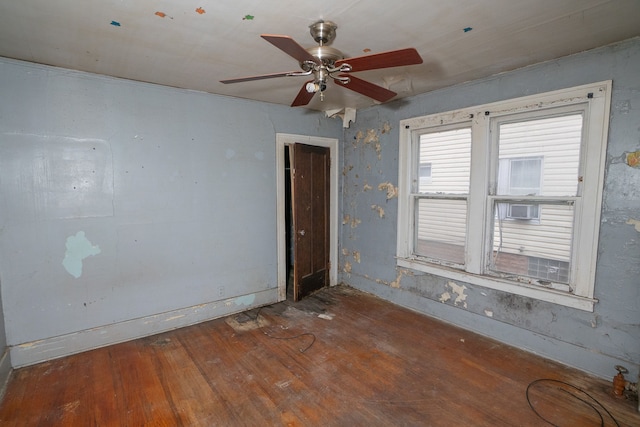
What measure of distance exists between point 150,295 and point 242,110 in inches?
88.6

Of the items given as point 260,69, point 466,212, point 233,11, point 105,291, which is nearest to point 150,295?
point 105,291

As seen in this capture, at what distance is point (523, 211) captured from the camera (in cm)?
278

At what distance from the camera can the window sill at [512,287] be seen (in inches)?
96.3

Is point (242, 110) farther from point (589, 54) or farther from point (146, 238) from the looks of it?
point (589, 54)

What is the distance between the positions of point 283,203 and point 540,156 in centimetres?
276

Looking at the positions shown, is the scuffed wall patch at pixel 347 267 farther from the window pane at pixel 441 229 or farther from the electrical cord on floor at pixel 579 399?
the electrical cord on floor at pixel 579 399

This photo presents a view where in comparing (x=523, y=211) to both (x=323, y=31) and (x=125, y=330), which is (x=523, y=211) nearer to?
(x=323, y=31)

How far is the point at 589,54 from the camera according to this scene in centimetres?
232

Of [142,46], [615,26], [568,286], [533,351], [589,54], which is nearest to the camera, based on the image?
Result: [615,26]

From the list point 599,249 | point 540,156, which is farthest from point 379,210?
point 599,249

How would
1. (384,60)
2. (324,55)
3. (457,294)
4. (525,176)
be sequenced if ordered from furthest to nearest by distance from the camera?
(457,294) → (525,176) → (324,55) → (384,60)

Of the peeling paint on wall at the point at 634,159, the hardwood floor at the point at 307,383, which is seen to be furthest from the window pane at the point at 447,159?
the hardwood floor at the point at 307,383

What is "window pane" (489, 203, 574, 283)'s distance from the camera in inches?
102

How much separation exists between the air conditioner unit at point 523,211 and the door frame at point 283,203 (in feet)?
7.42
